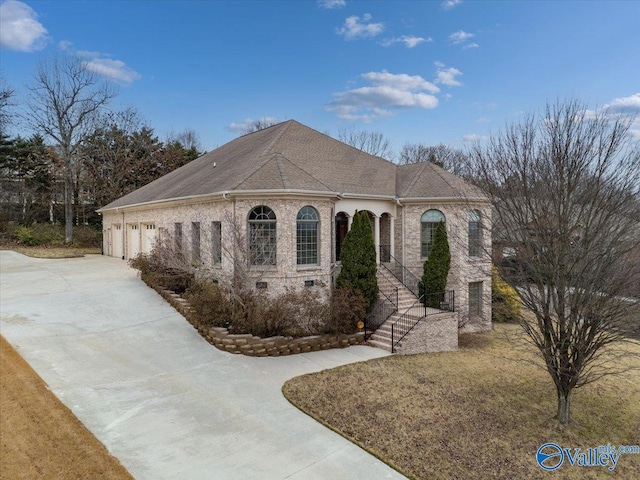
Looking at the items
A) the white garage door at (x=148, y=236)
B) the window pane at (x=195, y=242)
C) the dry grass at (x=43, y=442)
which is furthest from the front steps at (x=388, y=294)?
the white garage door at (x=148, y=236)

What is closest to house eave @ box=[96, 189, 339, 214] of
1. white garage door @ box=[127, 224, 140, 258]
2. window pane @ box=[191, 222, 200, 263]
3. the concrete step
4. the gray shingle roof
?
the gray shingle roof

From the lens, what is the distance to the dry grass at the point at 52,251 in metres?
27.7

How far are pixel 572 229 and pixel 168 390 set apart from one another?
1010 centimetres

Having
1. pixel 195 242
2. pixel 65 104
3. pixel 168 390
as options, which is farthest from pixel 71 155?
pixel 168 390

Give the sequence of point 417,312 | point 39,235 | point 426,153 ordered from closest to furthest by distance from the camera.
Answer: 1. point 417,312
2. point 39,235
3. point 426,153

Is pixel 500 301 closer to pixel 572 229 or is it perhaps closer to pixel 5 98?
pixel 572 229

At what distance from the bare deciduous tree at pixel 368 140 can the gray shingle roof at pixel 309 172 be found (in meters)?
29.1

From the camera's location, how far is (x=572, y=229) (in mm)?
8688

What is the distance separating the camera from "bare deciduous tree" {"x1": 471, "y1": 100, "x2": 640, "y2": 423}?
826 cm

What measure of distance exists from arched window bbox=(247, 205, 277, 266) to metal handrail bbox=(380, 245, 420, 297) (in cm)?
649

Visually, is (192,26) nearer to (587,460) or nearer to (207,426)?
(207,426)

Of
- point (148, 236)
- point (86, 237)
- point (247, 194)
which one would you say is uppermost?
point (247, 194)

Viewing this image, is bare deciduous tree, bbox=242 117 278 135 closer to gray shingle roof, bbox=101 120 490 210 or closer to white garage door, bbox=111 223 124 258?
white garage door, bbox=111 223 124 258

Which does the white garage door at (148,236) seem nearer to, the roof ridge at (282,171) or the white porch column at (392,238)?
the roof ridge at (282,171)
